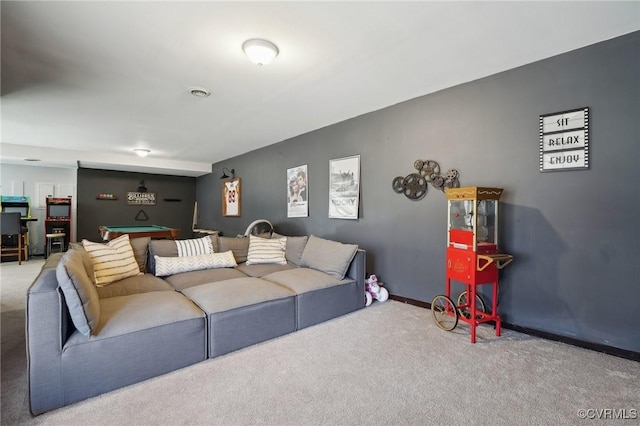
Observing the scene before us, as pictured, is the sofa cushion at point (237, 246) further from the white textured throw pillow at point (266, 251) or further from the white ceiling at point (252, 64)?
the white ceiling at point (252, 64)

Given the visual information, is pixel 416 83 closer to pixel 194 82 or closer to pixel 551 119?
pixel 551 119

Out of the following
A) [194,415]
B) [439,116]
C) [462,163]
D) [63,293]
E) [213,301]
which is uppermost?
[439,116]

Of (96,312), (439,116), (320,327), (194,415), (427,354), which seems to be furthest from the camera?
(439,116)

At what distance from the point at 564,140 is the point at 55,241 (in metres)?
9.56

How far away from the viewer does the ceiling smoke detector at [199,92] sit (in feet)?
10.5

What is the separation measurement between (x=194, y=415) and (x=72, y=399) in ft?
2.46

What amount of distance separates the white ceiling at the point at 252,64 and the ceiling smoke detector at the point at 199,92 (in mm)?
89

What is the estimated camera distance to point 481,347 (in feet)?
7.74

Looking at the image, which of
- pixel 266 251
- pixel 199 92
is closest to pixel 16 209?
pixel 199 92

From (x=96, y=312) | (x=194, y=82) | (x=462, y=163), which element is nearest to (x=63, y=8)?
(x=194, y=82)

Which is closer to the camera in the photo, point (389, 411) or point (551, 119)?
point (389, 411)

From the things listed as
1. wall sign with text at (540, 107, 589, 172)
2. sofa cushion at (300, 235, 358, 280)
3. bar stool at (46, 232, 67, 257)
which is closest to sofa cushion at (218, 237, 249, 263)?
sofa cushion at (300, 235, 358, 280)

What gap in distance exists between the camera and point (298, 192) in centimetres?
509

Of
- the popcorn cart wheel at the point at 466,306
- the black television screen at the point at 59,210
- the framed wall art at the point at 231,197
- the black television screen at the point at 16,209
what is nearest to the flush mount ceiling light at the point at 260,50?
the popcorn cart wheel at the point at 466,306
